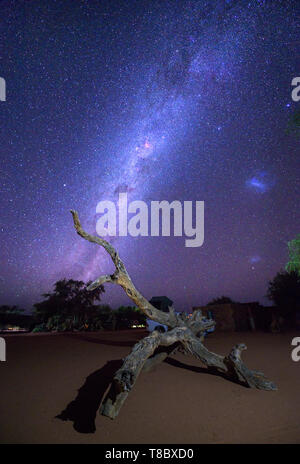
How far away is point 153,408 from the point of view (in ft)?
14.9

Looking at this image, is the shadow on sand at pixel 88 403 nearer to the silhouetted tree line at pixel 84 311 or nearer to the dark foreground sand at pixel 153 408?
the dark foreground sand at pixel 153 408

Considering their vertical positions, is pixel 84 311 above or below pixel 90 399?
below

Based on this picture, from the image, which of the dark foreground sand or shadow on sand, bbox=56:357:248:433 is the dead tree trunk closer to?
the dark foreground sand

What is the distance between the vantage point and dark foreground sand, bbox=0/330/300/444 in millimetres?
3672

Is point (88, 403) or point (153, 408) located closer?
point (153, 408)

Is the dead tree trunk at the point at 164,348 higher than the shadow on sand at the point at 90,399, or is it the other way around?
the dead tree trunk at the point at 164,348

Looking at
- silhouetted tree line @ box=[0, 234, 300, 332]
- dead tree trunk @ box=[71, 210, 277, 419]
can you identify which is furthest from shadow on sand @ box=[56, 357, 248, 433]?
silhouetted tree line @ box=[0, 234, 300, 332]

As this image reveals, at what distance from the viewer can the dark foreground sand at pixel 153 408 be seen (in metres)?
3.67

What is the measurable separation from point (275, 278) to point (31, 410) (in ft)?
85.4

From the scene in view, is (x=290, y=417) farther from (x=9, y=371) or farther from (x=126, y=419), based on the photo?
(x=9, y=371)

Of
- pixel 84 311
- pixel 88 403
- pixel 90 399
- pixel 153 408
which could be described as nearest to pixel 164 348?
pixel 153 408

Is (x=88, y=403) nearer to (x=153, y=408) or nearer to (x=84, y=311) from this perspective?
(x=153, y=408)

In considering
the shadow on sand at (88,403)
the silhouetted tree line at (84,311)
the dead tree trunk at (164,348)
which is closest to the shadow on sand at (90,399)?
the shadow on sand at (88,403)

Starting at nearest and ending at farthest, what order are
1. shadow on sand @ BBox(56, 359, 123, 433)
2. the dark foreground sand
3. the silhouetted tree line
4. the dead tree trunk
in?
the dark foreground sand → shadow on sand @ BBox(56, 359, 123, 433) → the dead tree trunk → the silhouetted tree line
